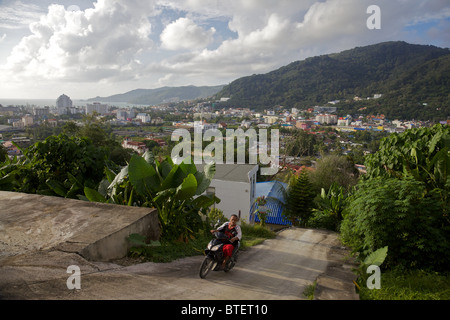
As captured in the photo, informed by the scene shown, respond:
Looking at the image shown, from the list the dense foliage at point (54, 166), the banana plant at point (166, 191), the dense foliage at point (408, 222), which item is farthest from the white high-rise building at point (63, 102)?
the dense foliage at point (408, 222)

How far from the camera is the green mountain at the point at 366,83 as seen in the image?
69.6 metres

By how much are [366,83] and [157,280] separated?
126059 millimetres

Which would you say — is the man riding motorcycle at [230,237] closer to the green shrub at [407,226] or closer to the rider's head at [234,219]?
the rider's head at [234,219]

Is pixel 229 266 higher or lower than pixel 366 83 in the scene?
lower

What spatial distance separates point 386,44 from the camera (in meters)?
135

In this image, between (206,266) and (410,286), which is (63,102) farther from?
(410,286)

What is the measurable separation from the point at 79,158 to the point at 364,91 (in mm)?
113313

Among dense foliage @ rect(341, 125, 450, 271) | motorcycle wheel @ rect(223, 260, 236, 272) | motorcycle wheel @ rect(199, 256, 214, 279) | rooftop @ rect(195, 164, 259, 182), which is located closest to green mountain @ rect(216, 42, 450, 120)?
rooftop @ rect(195, 164, 259, 182)

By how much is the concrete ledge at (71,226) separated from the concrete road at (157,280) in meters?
0.23

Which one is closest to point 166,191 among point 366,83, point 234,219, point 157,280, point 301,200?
point 234,219

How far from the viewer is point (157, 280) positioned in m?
3.08

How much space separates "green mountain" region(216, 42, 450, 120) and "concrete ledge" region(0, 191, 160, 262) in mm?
69501

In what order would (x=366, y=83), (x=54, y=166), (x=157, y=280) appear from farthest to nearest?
(x=366, y=83) < (x=54, y=166) < (x=157, y=280)

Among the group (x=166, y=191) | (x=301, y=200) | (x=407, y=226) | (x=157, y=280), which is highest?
(x=166, y=191)
